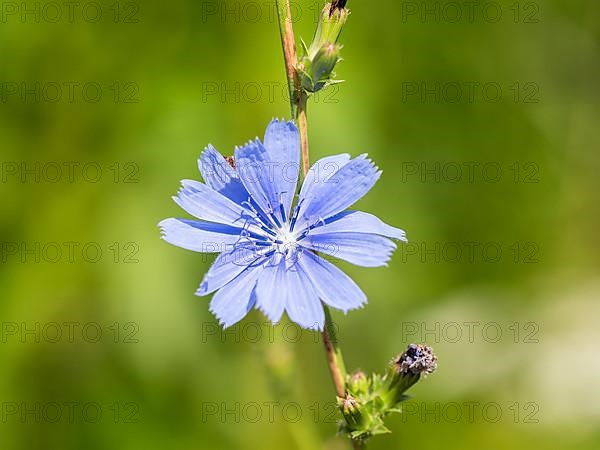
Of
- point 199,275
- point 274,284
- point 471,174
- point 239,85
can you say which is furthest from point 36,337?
point 471,174

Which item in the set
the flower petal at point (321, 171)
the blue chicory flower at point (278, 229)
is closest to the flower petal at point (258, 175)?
the blue chicory flower at point (278, 229)

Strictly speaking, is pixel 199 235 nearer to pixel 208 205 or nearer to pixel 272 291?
pixel 208 205

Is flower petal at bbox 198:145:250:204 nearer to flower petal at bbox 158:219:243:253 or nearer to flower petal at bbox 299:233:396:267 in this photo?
flower petal at bbox 158:219:243:253

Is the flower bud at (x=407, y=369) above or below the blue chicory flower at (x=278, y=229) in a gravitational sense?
below

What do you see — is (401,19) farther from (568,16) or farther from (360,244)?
(360,244)

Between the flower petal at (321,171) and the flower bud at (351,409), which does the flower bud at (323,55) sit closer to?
the flower petal at (321,171)

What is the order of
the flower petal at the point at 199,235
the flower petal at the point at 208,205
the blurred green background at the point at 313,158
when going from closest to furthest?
the flower petal at the point at 199,235 → the flower petal at the point at 208,205 → the blurred green background at the point at 313,158

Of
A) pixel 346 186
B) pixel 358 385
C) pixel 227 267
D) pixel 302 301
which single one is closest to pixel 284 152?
pixel 346 186
